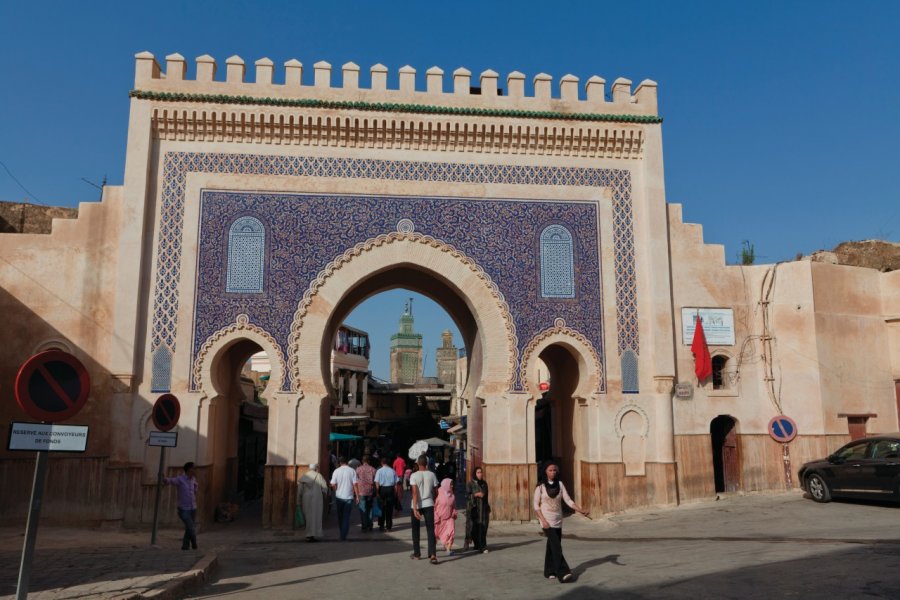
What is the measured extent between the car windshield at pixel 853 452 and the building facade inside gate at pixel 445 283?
1.76 m

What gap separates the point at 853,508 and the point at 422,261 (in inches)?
299

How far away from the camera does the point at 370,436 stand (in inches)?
1331

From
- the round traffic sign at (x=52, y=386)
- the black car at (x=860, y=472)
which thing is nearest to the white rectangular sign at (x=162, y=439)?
the round traffic sign at (x=52, y=386)

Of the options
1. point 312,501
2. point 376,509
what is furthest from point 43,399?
point 376,509

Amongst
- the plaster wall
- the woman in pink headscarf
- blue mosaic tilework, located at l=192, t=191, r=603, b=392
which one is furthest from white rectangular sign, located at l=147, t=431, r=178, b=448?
the woman in pink headscarf

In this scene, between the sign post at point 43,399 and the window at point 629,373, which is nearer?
the sign post at point 43,399

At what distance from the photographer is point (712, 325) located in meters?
13.1

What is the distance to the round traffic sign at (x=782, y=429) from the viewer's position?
504 inches

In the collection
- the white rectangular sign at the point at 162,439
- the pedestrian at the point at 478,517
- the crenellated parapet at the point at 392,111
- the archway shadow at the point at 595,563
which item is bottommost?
the archway shadow at the point at 595,563

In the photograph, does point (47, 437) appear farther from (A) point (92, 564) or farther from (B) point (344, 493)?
(B) point (344, 493)

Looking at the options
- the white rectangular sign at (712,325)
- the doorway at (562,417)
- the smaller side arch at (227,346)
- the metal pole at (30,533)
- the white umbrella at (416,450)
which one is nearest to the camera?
the metal pole at (30,533)

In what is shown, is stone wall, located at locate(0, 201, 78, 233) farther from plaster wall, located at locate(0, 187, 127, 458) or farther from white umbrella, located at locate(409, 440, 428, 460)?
white umbrella, located at locate(409, 440, 428, 460)

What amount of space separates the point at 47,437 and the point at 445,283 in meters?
8.32

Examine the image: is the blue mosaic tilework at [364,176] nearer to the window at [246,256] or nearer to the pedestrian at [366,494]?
the window at [246,256]
